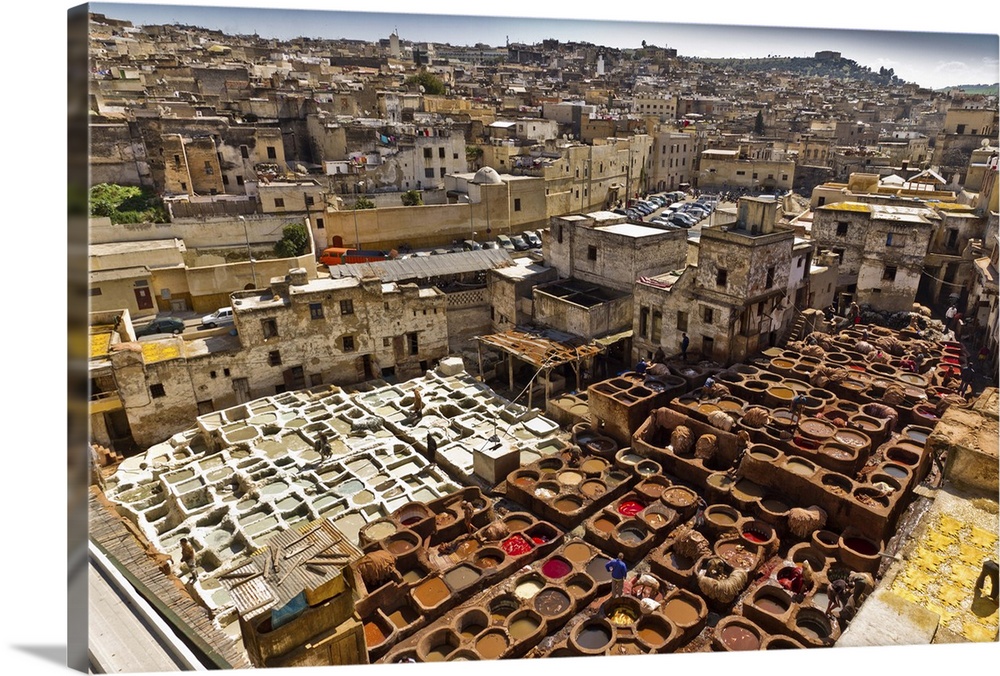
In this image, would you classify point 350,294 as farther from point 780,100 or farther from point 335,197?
point 780,100

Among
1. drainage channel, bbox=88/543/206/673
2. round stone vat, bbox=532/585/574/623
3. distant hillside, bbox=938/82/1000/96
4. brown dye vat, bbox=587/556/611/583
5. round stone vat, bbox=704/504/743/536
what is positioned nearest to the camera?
drainage channel, bbox=88/543/206/673

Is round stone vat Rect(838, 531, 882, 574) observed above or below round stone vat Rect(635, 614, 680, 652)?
above

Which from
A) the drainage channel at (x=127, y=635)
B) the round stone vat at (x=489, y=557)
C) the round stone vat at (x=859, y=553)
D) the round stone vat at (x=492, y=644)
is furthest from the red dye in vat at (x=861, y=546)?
the drainage channel at (x=127, y=635)

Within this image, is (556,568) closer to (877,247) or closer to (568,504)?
(568,504)

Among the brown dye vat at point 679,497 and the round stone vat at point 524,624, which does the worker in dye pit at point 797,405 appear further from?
the round stone vat at point 524,624

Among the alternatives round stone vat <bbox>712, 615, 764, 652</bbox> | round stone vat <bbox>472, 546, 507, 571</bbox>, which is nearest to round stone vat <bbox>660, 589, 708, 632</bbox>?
round stone vat <bbox>712, 615, 764, 652</bbox>

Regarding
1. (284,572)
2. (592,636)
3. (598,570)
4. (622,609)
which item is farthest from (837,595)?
(284,572)

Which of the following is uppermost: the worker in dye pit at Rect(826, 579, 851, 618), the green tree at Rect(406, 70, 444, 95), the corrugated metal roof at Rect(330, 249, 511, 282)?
the green tree at Rect(406, 70, 444, 95)

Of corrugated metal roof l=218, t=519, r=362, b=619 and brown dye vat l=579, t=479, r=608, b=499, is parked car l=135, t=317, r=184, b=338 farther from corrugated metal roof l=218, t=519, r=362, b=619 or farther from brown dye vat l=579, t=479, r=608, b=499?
corrugated metal roof l=218, t=519, r=362, b=619
